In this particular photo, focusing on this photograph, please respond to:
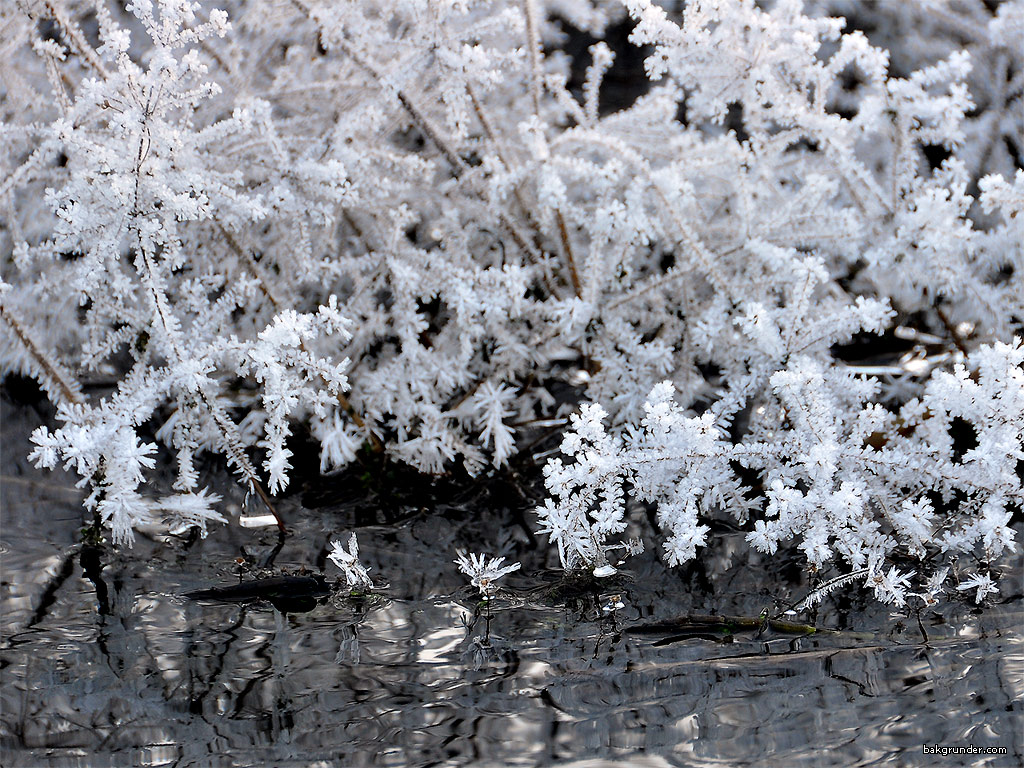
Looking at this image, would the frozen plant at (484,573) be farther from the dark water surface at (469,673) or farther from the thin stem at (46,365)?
the thin stem at (46,365)

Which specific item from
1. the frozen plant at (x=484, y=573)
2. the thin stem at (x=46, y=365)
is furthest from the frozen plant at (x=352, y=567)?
the thin stem at (x=46, y=365)

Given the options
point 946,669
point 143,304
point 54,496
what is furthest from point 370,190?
point 946,669

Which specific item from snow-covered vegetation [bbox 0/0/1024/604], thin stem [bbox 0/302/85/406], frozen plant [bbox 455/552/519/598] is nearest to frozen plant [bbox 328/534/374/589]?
snow-covered vegetation [bbox 0/0/1024/604]

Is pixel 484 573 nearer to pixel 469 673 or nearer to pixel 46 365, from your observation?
pixel 469 673

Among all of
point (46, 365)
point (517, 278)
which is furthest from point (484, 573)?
point (46, 365)

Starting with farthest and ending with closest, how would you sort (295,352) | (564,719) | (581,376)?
(581,376)
(295,352)
(564,719)

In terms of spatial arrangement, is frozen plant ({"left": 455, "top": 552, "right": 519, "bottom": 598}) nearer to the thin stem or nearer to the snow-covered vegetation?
the snow-covered vegetation

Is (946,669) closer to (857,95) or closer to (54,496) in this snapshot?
A: (54,496)
